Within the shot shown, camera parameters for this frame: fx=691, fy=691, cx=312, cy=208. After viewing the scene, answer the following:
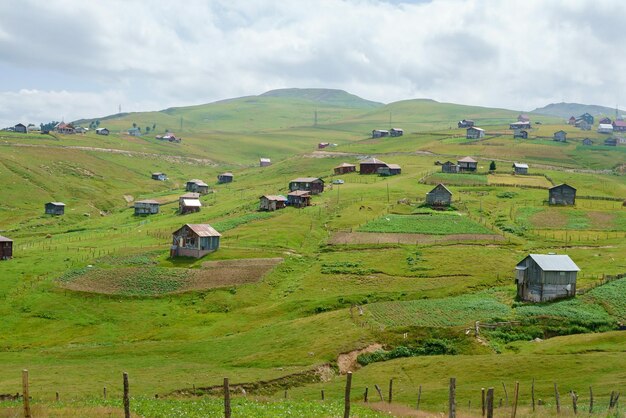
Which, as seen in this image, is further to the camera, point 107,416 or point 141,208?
point 141,208

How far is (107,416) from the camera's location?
1235 inches

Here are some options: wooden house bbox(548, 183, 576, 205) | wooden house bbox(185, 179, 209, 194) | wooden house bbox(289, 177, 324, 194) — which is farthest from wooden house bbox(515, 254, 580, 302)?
wooden house bbox(185, 179, 209, 194)

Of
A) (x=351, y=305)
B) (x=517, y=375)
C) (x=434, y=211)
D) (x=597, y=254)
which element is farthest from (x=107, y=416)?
(x=434, y=211)

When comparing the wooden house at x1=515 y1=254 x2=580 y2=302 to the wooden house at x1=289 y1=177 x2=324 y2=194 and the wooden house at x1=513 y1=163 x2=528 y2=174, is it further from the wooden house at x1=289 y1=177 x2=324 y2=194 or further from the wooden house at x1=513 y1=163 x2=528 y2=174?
the wooden house at x1=513 y1=163 x2=528 y2=174

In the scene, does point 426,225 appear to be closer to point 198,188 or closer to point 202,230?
point 202,230

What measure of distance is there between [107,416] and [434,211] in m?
106

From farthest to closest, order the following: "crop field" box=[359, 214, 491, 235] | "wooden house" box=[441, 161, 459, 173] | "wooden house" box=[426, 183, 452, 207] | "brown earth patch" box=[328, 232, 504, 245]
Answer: "wooden house" box=[441, 161, 459, 173]
"wooden house" box=[426, 183, 452, 207]
"crop field" box=[359, 214, 491, 235]
"brown earth patch" box=[328, 232, 504, 245]

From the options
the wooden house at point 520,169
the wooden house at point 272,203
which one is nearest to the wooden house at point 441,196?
the wooden house at point 272,203

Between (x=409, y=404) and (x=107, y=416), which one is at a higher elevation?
(x=107, y=416)

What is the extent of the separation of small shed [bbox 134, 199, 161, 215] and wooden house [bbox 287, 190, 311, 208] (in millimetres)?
35892

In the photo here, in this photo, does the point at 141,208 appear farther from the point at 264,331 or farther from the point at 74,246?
the point at 264,331

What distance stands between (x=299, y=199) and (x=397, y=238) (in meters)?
34.5

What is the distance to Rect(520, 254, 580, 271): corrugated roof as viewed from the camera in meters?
80.0

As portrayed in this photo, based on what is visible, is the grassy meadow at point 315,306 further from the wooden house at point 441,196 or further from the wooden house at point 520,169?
the wooden house at point 520,169
